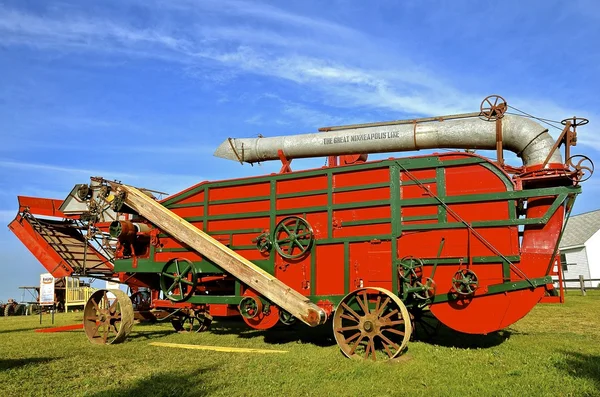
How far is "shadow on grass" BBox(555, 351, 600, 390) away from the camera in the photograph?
644cm

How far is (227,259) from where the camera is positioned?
1023 cm

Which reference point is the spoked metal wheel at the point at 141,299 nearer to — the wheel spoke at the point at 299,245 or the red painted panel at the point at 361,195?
the wheel spoke at the point at 299,245

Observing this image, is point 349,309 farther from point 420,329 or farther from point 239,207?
point 420,329

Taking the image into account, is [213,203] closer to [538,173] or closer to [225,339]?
[225,339]

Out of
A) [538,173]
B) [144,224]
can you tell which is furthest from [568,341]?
[144,224]

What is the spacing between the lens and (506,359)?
25.3 ft

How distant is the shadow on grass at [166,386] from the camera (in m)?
5.96

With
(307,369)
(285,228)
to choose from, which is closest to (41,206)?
(285,228)

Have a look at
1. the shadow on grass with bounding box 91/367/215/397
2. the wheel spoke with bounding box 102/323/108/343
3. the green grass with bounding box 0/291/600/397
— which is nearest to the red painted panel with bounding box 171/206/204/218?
the green grass with bounding box 0/291/600/397

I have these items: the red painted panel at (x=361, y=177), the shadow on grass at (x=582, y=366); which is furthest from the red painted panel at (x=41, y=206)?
the shadow on grass at (x=582, y=366)

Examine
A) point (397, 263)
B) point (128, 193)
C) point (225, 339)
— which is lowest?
point (225, 339)

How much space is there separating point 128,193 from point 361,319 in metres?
7.07

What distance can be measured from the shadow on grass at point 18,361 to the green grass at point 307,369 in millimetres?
18

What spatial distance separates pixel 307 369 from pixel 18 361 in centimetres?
527
